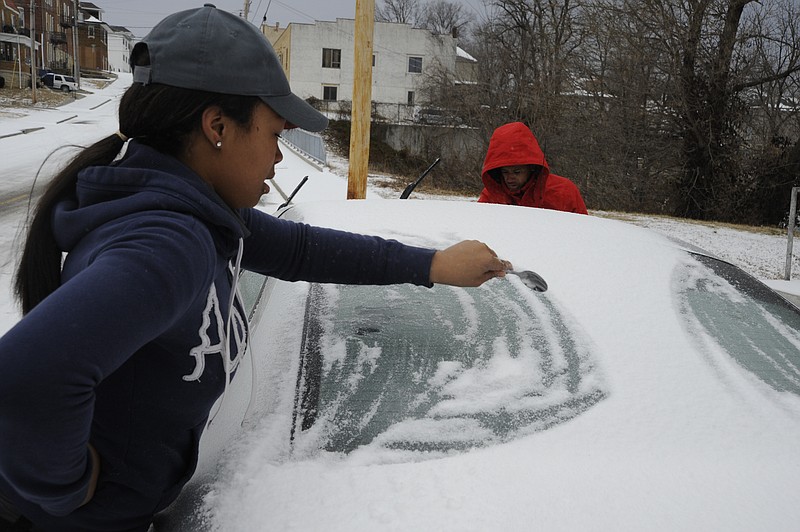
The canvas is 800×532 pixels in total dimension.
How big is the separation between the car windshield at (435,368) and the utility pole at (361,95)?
517 centimetres

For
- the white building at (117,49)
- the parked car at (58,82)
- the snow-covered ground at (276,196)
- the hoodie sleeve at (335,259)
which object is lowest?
the snow-covered ground at (276,196)

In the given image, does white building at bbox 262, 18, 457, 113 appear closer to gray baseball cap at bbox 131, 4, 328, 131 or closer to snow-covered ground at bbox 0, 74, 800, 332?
snow-covered ground at bbox 0, 74, 800, 332

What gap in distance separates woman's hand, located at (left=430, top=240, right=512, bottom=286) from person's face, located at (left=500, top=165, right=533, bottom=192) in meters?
2.74

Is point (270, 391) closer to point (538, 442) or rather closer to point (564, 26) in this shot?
point (538, 442)

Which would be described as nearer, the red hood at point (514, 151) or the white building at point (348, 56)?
the red hood at point (514, 151)

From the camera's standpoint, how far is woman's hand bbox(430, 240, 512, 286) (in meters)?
1.68

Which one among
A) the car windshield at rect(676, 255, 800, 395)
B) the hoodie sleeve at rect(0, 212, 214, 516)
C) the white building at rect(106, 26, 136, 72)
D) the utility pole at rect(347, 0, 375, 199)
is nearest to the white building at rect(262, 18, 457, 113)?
the utility pole at rect(347, 0, 375, 199)

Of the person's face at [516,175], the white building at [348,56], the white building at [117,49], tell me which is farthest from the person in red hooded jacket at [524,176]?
the white building at [117,49]

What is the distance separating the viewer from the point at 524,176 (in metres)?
4.37

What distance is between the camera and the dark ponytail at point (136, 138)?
112 cm

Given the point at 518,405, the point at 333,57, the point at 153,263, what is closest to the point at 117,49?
the point at 333,57

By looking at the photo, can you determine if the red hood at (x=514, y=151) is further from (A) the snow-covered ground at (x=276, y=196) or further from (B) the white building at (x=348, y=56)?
(B) the white building at (x=348, y=56)

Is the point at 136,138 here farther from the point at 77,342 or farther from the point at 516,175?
the point at 516,175

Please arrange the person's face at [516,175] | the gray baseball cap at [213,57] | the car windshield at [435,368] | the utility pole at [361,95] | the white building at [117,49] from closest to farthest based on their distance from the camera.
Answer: the gray baseball cap at [213,57]
the car windshield at [435,368]
the person's face at [516,175]
the utility pole at [361,95]
the white building at [117,49]
